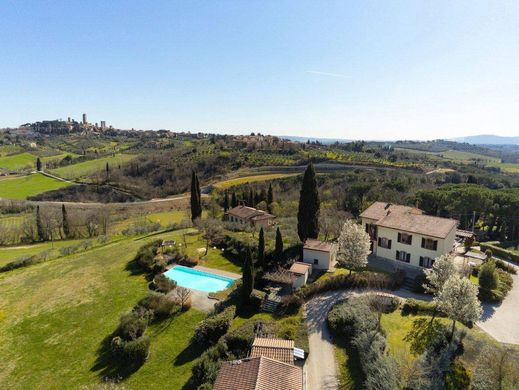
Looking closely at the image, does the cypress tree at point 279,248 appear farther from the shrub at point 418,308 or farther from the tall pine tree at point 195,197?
the tall pine tree at point 195,197

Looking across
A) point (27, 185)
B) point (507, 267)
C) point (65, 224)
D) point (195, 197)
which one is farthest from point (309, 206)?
point (27, 185)

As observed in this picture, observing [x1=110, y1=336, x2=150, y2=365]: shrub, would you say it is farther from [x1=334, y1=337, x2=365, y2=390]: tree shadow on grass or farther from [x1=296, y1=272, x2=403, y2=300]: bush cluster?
[x1=334, y1=337, x2=365, y2=390]: tree shadow on grass

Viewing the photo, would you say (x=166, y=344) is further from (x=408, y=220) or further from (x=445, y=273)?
(x=408, y=220)

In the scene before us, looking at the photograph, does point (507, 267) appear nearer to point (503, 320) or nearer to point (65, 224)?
point (503, 320)

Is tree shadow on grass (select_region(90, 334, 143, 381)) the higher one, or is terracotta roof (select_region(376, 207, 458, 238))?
terracotta roof (select_region(376, 207, 458, 238))

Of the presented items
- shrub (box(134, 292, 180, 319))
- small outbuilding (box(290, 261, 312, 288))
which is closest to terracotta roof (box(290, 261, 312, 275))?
small outbuilding (box(290, 261, 312, 288))
